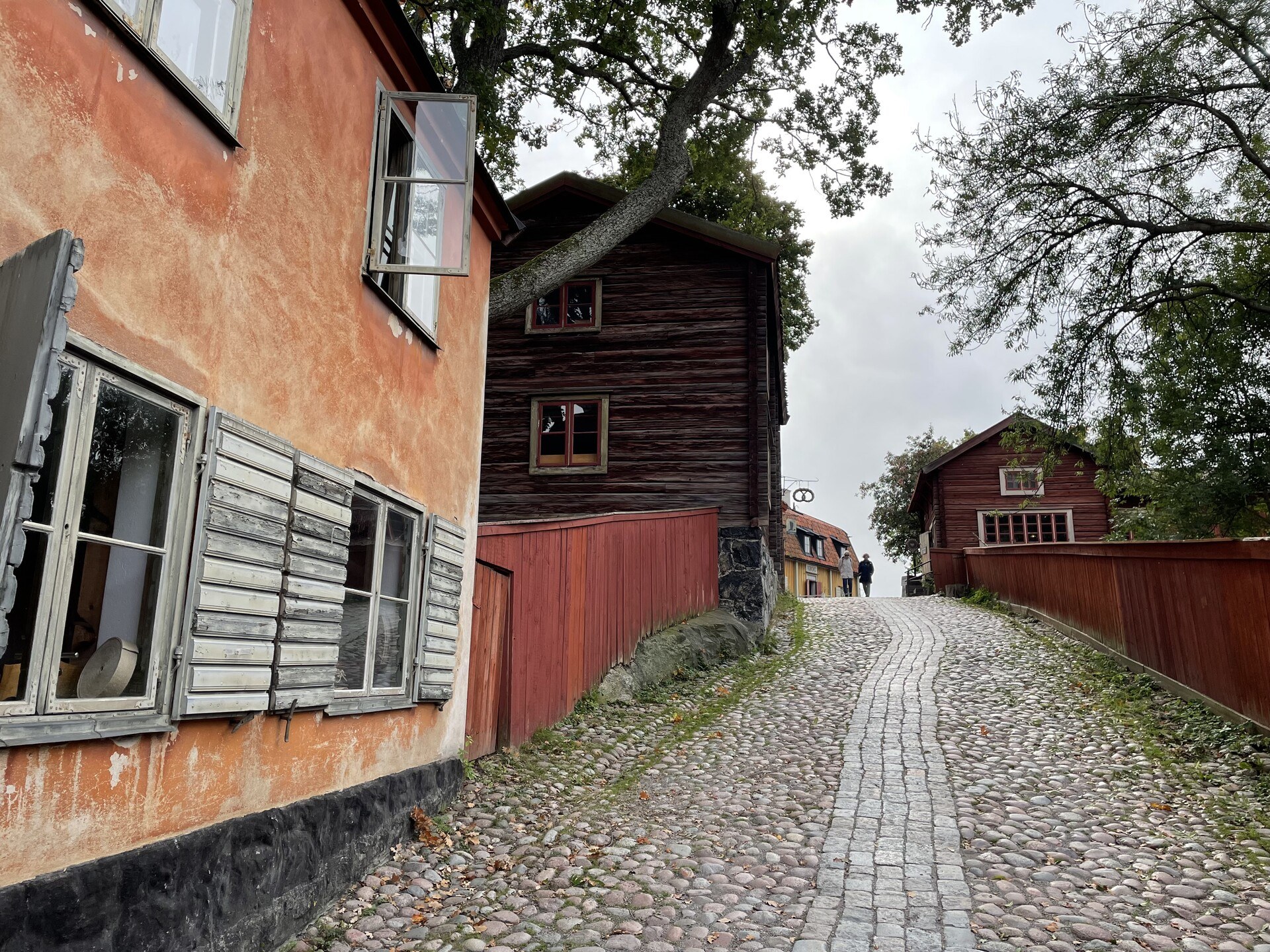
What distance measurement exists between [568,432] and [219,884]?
1407 cm

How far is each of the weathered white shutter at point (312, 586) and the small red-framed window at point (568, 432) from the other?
12292 mm

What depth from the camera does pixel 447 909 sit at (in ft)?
16.6

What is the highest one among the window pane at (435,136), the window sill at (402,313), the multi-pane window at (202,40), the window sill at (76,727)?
the window pane at (435,136)

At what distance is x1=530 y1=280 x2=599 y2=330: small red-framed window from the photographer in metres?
18.0

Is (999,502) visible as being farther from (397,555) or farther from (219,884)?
(219,884)

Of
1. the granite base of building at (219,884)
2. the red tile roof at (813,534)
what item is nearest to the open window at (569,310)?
the granite base of building at (219,884)

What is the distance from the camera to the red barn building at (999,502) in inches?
1195

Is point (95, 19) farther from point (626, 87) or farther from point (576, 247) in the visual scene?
point (626, 87)

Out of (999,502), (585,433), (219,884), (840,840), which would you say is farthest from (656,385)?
(999,502)

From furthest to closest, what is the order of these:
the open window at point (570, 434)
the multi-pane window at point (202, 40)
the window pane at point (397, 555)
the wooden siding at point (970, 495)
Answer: the wooden siding at point (970, 495)
the open window at point (570, 434)
the window pane at point (397, 555)
the multi-pane window at point (202, 40)

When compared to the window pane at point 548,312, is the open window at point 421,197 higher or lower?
lower

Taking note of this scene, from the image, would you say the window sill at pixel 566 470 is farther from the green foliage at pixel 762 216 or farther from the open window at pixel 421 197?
the open window at pixel 421 197

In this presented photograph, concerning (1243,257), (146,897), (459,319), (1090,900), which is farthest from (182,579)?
(1243,257)

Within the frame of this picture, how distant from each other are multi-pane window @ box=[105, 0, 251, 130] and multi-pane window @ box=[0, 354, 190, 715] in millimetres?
1427
